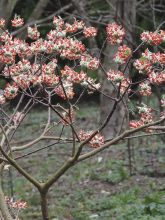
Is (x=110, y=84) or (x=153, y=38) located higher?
(x=110, y=84)

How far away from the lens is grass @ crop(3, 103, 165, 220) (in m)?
5.95

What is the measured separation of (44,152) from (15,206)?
24.5ft

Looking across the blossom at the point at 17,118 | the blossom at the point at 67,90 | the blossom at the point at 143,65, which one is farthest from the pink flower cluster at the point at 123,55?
the blossom at the point at 17,118

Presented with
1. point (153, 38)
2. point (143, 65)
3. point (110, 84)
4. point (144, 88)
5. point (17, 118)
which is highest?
point (110, 84)

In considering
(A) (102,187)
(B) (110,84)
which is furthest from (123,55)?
(B) (110,84)

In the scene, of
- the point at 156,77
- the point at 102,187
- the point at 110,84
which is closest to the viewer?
the point at 156,77

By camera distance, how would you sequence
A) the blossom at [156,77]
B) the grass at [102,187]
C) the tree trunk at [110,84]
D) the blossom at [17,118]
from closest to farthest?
the blossom at [156,77] < the blossom at [17,118] < the grass at [102,187] < the tree trunk at [110,84]

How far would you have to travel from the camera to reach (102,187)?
8023mm

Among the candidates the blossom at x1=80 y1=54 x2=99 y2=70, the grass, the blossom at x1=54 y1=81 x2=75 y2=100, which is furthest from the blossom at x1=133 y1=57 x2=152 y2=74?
the grass

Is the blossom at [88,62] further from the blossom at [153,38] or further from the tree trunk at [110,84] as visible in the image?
the tree trunk at [110,84]

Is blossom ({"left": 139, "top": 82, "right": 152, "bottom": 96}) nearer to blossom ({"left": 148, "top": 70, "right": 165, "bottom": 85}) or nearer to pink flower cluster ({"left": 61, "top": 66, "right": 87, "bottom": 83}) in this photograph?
blossom ({"left": 148, "top": 70, "right": 165, "bottom": 85})

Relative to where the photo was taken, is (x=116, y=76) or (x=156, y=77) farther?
(x=156, y=77)

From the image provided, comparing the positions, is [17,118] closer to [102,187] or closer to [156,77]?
[156,77]

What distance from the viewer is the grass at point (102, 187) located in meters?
5.95
